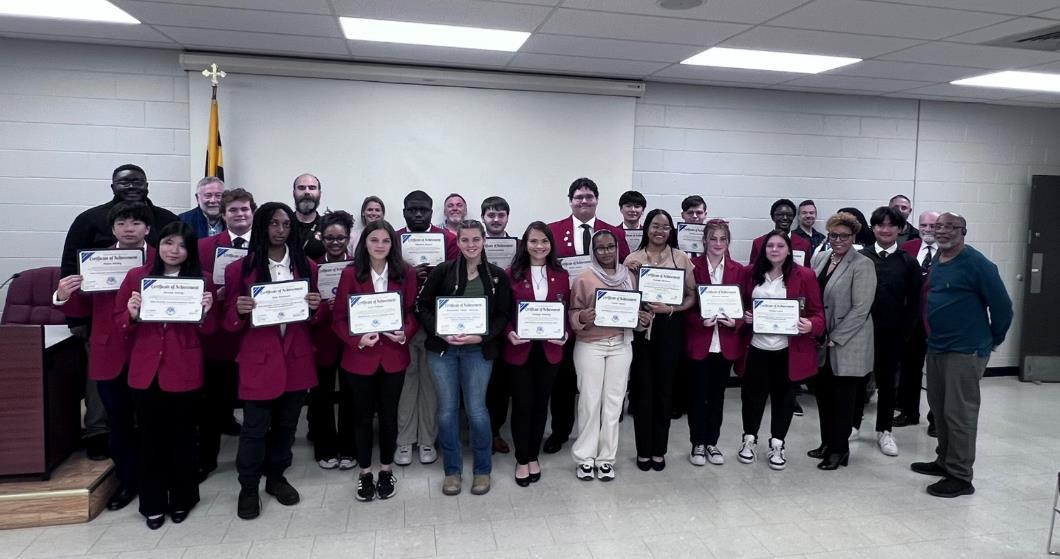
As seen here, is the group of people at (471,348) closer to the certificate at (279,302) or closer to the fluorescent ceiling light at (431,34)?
the certificate at (279,302)

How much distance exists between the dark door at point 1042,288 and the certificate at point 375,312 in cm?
675

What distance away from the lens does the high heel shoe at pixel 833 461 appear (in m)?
Result: 3.87

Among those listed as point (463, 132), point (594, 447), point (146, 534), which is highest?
point (463, 132)

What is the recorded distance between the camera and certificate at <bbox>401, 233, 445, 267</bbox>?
3689mm

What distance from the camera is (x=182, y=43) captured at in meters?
4.59

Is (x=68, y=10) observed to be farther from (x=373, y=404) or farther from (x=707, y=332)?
(x=707, y=332)

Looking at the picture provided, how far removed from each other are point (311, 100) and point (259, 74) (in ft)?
1.39

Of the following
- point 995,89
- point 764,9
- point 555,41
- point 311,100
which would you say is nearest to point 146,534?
point 311,100

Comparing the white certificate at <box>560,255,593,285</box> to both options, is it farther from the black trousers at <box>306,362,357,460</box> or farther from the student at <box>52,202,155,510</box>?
the student at <box>52,202,155,510</box>

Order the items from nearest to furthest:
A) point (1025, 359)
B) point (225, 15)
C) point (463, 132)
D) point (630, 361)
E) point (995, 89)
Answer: point (630, 361), point (225, 15), point (463, 132), point (995, 89), point (1025, 359)

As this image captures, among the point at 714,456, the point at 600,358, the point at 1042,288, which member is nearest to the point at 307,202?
the point at 600,358

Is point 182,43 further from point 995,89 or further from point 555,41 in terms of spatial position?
point 995,89

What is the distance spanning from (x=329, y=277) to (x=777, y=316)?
2.53 metres

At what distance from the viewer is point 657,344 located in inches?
143
